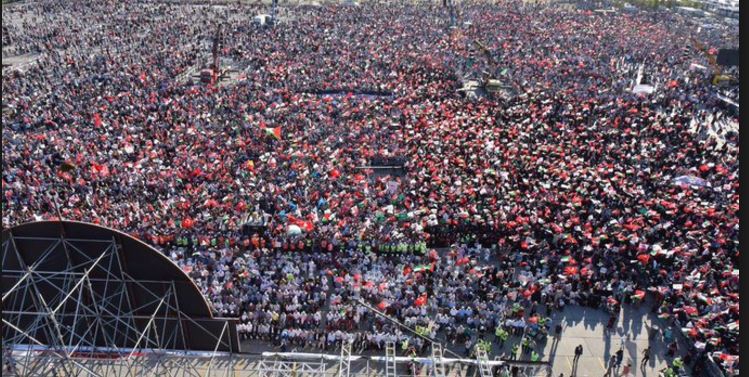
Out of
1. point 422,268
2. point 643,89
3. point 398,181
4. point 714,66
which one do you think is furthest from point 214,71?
point 714,66

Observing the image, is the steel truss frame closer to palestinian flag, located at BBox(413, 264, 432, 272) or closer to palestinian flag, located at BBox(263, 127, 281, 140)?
palestinian flag, located at BBox(413, 264, 432, 272)

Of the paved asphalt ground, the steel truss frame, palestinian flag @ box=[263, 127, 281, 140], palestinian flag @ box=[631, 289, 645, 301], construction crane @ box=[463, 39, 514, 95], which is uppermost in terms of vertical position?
the steel truss frame

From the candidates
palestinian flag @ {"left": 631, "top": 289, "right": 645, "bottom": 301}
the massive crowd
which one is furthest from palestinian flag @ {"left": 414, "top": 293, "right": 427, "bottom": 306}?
palestinian flag @ {"left": 631, "top": 289, "right": 645, "bottom": 301}

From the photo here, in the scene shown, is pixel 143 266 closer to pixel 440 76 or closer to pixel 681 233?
pixel 681 233

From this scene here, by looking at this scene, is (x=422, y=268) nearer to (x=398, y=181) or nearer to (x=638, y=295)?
(x=398, y=181)

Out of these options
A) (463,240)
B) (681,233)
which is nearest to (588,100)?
(681,233)

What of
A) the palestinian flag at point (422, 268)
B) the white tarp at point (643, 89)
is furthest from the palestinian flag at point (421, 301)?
the white tarp at point (643, 89)
